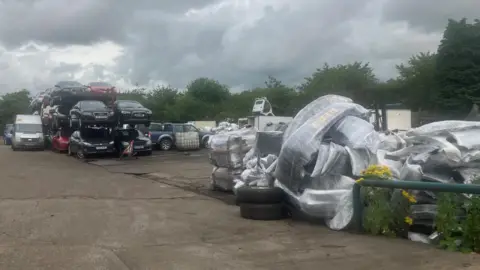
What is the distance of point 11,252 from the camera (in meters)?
6.90

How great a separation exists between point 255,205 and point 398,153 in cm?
265

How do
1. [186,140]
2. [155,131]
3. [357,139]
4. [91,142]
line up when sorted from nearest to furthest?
[357,139] → [91,142] → [186,140] → [155,131]

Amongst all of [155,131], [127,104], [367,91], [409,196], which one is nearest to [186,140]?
[155,131]

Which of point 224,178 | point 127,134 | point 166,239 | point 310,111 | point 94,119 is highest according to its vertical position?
point 310,111

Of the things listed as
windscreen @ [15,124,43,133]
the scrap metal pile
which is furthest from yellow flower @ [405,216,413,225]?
windscreen @ [15,124,43,133]

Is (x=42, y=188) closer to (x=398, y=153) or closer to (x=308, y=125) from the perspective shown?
(x=308, y=125)

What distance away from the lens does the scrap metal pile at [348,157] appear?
8.42m

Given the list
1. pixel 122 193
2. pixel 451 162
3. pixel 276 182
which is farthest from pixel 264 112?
pixel 451 162

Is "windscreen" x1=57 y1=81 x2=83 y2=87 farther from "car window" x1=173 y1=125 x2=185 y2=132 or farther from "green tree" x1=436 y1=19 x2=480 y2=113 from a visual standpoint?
"green tree" x1=436 y1=19 x2=480 y2=113

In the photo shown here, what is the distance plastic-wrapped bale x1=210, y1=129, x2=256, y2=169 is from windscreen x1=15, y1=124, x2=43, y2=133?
23156mm

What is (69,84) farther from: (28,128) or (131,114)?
(131,114)

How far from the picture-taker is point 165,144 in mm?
32625

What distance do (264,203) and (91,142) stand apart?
59.1 ft

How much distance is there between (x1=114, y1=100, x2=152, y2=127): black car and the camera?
1018 inches
